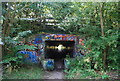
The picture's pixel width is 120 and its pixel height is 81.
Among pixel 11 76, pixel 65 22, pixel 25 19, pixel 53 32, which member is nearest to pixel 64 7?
pixel 65 22

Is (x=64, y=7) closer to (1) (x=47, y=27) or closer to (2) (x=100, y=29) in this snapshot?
(1) (x=47, y=27)

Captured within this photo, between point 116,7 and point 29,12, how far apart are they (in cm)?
586

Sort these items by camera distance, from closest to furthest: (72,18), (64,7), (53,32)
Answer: (72,18)
(64,7)
(53,32)

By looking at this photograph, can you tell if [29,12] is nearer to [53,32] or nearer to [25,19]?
[25,19]

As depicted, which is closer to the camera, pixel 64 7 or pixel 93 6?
pixel 93 6

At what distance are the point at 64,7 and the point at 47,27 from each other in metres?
2.40

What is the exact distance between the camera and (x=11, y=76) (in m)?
6.09

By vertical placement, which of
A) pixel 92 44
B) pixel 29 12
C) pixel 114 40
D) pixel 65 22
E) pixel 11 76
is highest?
pixel 29 12

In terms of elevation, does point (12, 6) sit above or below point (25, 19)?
above

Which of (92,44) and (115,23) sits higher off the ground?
(115,23)

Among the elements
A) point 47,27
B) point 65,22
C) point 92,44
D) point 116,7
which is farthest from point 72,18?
point 47,27

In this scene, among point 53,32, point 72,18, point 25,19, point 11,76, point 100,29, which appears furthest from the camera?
point 53,32

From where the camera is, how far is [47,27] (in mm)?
9867

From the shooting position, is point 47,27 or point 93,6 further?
point 47,27
